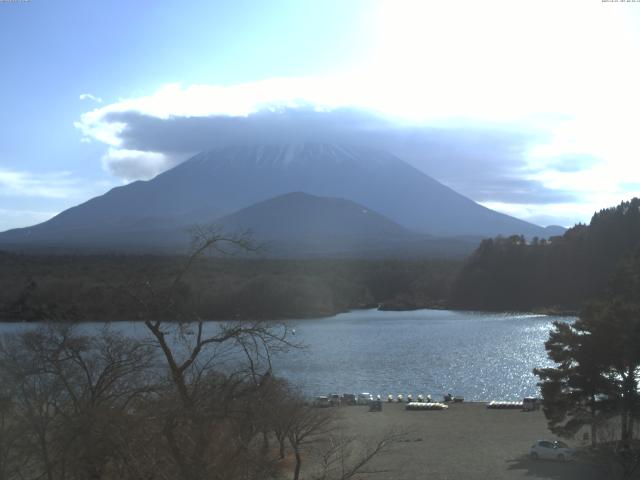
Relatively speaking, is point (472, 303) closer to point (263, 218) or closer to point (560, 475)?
point (560, 475)

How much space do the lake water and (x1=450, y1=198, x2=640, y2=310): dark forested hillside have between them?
1065 centimetres

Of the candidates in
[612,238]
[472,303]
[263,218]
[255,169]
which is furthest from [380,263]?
[255,169]

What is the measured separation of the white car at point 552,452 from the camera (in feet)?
42.4

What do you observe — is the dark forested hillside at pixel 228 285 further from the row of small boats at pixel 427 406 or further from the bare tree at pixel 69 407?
the row of small boats at pixel 427 406

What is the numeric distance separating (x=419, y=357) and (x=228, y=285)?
11656mm

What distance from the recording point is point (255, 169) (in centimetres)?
16300

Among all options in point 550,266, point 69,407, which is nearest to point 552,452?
point 69,407

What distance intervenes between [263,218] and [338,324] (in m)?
77.0

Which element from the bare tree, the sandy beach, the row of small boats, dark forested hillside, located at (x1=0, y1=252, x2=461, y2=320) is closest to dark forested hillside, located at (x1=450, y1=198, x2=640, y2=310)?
dark forested hillside, located at (x1=0, y1=252, x2=461, y2=320)

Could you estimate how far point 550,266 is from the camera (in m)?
61.2

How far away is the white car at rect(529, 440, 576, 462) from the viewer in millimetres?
12930

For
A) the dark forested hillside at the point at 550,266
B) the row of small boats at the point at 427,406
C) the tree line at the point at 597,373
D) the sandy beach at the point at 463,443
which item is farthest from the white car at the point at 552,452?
the dark forested hillside at the point at 550,266

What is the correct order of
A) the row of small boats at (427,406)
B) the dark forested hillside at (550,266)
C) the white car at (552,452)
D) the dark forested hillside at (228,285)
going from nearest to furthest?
1. the dark forested hillside at (228,285)
2. the white car at (552,452)
3. the row of small boats at (427,406)
4. the dark forested hillside at (550,266)

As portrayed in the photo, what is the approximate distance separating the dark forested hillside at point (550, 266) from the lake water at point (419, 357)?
10.6 metres
